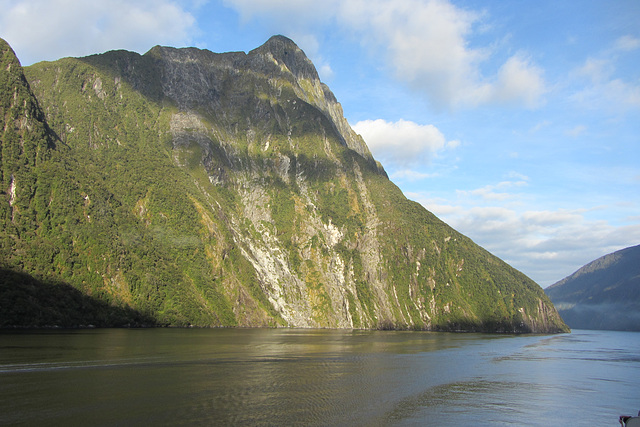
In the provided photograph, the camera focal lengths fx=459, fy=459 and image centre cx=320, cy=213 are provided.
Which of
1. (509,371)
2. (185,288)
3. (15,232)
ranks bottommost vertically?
(509,371)

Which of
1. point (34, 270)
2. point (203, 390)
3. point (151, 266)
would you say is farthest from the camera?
point (151, 266)

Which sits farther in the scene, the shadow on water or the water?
the shadow on water

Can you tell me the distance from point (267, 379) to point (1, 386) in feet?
87.7

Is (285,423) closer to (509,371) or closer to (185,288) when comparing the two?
(509,371)

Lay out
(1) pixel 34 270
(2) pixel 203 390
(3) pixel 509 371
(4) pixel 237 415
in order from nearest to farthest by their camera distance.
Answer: (4) pixel 237 415 → (2) pixel 203 390 → (3) pixel 509 371 → (1) pixel 34 270

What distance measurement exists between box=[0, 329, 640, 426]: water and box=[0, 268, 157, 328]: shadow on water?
1723 inches

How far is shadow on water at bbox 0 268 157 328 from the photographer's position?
388 feet

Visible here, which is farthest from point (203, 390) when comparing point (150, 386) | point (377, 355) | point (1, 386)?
point (377, 355)

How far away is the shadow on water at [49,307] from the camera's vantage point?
11838 cm

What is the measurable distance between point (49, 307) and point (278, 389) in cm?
10688

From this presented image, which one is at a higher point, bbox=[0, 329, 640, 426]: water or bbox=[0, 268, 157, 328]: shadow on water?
bbox=[0, 268, 157, 328]: shadow on water

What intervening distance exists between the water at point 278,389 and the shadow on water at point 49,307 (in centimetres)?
4376

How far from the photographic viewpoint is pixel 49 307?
12862 centimetres

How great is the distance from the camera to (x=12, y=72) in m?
184
